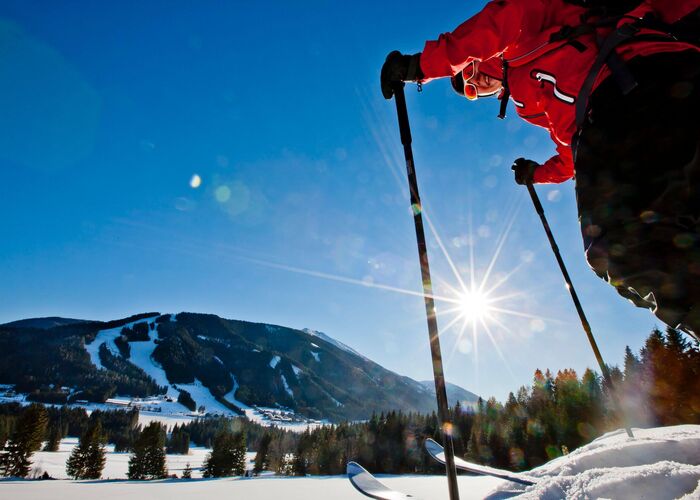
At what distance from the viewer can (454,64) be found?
206 cm

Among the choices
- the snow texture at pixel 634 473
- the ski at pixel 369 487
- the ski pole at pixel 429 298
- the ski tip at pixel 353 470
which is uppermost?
the ski pole at pixel 429 298

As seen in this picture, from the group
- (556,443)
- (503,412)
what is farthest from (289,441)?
(556,443)

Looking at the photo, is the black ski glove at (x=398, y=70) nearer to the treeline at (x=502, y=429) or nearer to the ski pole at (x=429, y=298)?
the ski pole at (x=429, y=298)

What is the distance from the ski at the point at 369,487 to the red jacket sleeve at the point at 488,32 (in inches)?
146

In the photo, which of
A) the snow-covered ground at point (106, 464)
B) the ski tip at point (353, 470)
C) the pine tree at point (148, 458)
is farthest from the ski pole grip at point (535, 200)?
the snow-covered ground at point (106, 464)

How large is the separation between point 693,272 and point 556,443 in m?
39.8

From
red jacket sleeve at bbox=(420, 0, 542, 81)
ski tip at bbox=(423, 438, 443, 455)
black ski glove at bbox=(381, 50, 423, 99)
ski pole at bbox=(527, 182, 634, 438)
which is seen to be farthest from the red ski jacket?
ski tip at bbox=(423, 438, 443, 455)

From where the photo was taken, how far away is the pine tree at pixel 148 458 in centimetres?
4388

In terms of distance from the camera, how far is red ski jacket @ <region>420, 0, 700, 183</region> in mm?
1742

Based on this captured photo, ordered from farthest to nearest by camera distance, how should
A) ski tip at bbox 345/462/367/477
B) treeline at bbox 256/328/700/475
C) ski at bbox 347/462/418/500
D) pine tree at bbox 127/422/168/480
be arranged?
pine tree at bbox 127/422/168/480 < treeline at bbox 256/328/700/475 < ski tip at bbox 345/462/367/477 < ski at bbox 347/462/418/500

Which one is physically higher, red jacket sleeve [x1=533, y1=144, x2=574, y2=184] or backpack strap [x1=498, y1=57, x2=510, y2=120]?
red jacket sleeve [x1=533, y1=144, x2=574, y2=184]

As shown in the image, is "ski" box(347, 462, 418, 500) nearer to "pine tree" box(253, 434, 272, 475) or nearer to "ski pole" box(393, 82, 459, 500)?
"ski pole" box(393, 82, 459, 500)

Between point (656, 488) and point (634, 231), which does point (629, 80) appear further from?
point (656, 488)

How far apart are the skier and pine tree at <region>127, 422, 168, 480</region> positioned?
55.7 meters
